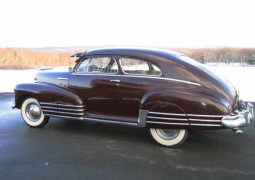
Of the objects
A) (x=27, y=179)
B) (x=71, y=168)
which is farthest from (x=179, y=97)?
(x=27, y=179)

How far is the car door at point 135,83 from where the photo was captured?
633cm

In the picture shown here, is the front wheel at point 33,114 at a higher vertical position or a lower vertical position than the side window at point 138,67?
lower

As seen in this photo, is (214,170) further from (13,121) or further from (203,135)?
(13,121)

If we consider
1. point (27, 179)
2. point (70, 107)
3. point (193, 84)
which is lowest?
point (27, 179)

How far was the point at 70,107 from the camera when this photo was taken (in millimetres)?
7027

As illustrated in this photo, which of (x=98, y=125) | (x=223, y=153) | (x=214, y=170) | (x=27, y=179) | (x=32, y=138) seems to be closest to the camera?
(x=27, y=179)

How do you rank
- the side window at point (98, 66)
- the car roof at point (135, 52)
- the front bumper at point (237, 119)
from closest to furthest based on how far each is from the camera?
the front bumper at point (237, 119) → the car roof at point (135, 52) → the side window at point (98, 66)

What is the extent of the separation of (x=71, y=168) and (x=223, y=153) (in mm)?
2428

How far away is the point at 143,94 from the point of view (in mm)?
6320

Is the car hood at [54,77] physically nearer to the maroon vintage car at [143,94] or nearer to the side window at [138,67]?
the maroon vintage car at [143,94]

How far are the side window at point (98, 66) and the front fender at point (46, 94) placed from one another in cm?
53

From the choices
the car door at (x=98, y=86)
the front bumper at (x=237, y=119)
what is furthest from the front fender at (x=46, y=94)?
the front bumper at (x=237, y=119)

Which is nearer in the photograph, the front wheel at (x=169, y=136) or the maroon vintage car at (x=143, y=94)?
the maroon vintage car at (x=143, y=94)

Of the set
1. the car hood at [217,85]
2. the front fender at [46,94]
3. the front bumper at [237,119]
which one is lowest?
the front bumper at [237,119]
